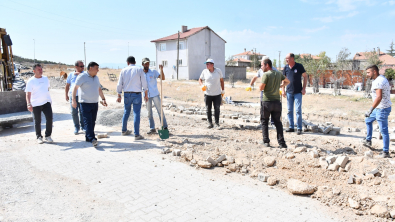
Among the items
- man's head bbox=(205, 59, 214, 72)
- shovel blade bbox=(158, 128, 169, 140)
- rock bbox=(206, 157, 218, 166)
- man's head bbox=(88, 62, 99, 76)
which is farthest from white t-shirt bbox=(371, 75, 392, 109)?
man's head bbox=(88, 62, 99, 76)

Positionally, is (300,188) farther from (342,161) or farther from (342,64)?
(342,64)

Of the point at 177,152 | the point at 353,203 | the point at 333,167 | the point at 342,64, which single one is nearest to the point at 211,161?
the point at 177,152

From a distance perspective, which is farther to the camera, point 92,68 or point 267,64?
point 92,68

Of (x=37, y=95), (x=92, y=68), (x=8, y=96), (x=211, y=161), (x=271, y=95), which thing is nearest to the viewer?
(x=211, y=161)

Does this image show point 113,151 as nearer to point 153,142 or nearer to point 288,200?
point 153,142

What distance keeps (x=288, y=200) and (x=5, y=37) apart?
11.3 metres

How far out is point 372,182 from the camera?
396 cm

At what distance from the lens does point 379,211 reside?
3.31 metres

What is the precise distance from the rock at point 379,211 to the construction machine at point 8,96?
28.0ft

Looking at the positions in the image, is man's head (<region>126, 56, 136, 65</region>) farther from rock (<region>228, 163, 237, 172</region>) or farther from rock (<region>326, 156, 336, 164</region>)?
rock (<region>326, 156, 336, 164</region>)

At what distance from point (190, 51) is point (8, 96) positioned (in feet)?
102

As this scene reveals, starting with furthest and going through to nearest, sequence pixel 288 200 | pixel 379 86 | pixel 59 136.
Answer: pixel 59 136 < pixel 379 86 < pixel 288 200

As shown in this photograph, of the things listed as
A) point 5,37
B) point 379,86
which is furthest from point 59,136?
point 379,86

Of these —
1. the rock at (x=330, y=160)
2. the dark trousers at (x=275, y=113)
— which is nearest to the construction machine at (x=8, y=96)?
the dark trousers at (x=275, y=113)
